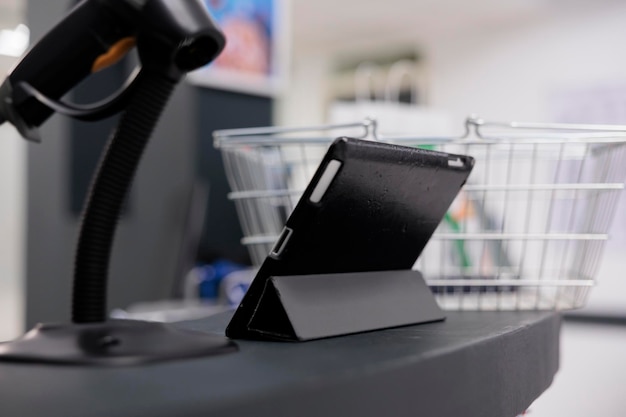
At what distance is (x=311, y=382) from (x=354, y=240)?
189 millimetres

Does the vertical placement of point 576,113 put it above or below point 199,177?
above

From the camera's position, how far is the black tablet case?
44cm

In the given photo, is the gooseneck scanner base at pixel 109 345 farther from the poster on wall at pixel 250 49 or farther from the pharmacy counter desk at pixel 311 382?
the poster on wall at pixel 250 49

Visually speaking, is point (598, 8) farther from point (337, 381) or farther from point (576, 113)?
point (337, 381)

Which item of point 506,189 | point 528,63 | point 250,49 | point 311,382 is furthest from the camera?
point 528,63

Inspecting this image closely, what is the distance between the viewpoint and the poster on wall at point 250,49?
2367 mm

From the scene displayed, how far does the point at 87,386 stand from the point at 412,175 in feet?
0.88

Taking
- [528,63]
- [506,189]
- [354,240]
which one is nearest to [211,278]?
[506,189]

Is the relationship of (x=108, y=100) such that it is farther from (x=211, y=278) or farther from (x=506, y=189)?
(x=211, y=278)

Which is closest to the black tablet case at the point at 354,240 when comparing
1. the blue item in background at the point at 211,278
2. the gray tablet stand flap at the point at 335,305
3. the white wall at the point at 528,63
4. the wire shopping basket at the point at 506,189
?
the gray tablet stand flap at the point at 335,305

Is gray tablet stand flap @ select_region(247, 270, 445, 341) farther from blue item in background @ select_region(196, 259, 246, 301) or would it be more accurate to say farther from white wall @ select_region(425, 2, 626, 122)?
white wall @ select_region(425, 2, 626, 122)

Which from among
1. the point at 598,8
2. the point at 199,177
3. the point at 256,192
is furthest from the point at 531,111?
the point at 256,192

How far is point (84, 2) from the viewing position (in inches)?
19.2

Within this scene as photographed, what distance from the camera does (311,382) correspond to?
0.31 meters
